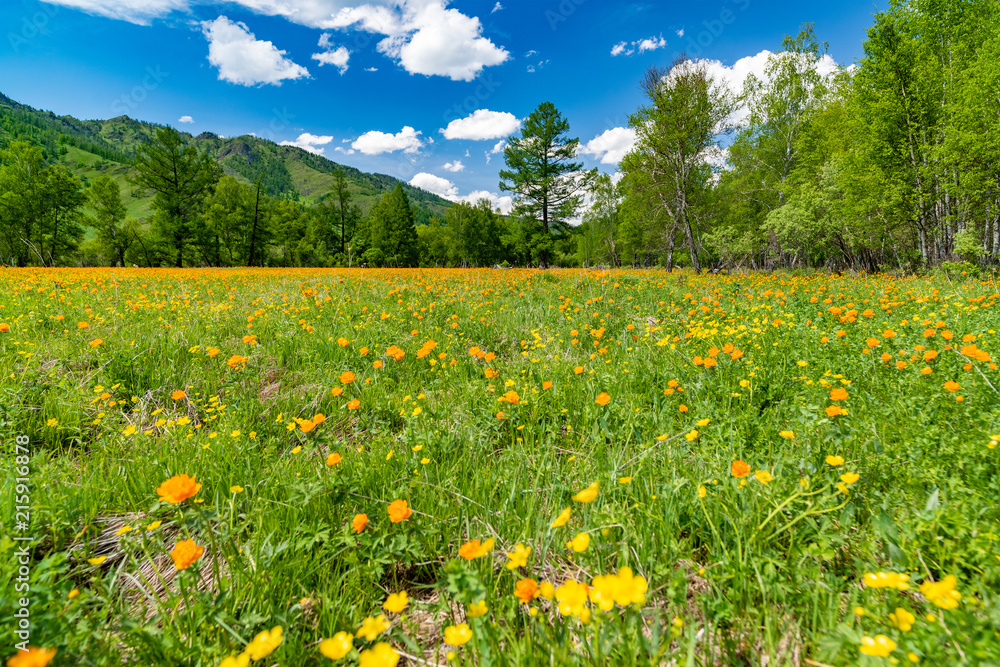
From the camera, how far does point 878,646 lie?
0.85 m

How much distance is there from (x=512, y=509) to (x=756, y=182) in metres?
32.5

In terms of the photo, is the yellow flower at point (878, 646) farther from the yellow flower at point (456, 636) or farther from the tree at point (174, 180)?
the tree at point (174, 180)

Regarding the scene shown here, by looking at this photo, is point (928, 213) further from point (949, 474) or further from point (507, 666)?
point (507, 666)

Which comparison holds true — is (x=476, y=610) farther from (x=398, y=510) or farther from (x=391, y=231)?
(x=391, y=231)

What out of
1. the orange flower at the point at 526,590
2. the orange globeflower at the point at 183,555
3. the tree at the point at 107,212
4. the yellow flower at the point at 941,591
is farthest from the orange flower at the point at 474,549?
the tree at the point at 107,212

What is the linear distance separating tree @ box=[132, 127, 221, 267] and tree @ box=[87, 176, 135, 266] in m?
8.40

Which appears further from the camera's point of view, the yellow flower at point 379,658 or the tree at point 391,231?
the tree at point 391,231

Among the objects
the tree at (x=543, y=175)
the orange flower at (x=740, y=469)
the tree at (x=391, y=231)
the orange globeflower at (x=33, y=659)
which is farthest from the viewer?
the tree at (x=391, y=231)

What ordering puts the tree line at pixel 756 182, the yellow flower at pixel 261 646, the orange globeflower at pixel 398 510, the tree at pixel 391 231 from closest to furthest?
the yellow flower at pixel 261 646, the orange globeflower at pixel 398 510, the tree line at pixel 756 182, the tree at pixel 391 231

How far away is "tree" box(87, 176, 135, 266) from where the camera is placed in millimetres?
38688

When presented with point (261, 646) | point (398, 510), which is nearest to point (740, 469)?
point (398, 510)

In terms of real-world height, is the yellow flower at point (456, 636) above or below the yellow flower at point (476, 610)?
below

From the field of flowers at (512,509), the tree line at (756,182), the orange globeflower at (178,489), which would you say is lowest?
the field of flowers at (512,509)

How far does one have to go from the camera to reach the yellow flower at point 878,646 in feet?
2.73
